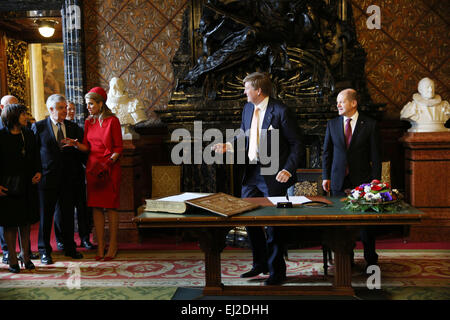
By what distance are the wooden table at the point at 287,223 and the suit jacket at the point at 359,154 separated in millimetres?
684

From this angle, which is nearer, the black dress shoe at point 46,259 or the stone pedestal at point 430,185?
the black dress shoe at point 46,259

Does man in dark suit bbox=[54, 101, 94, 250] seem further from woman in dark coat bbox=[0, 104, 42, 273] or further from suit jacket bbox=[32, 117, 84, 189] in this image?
woman in dark coat bbox=[0, 104, 42, 273]

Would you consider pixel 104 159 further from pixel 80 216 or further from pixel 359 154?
pixel 359 154

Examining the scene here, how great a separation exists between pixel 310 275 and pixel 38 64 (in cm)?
951

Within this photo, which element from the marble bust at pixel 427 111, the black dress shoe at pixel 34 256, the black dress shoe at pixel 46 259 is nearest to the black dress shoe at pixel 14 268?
the black dress shoe at pixel 46 259

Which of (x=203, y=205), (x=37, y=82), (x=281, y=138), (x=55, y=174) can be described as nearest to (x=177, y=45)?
(x=55, y=174)

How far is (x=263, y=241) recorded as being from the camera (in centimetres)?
402

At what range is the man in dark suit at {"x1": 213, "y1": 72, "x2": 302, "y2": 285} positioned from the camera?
3.76m

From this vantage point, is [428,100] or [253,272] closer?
[253,272]

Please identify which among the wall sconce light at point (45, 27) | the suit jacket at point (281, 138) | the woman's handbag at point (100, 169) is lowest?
the woman's handbag at point (100, 169)

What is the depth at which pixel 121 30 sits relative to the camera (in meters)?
6.59

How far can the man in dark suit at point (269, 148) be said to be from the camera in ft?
12.3

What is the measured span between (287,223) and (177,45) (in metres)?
4.35

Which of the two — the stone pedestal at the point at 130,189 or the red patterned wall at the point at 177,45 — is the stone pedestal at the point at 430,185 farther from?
the stone pedestal at the point at 130,189
